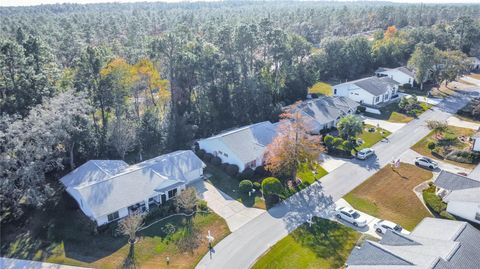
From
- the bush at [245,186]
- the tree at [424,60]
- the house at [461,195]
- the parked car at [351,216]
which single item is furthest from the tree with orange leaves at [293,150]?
the tree at [424,60]

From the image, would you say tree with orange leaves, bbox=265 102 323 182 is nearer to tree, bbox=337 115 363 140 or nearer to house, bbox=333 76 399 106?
tree, bbox=337 115 363 140

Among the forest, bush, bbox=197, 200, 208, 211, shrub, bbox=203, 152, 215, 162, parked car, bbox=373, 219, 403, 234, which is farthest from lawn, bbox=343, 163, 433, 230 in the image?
the forest

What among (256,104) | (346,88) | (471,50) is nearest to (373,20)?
(471,50)

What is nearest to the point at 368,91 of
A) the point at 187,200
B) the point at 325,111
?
the point at 325,111

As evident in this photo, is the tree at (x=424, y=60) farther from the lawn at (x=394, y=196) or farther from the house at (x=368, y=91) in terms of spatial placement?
the lawn at (x=394, y=196)

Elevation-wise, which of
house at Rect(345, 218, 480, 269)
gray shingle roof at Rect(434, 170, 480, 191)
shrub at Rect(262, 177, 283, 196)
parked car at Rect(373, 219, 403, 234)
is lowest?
parked car at Rect(373, 219, 403, 234)

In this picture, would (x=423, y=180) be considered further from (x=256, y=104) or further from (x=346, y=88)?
(x=346, y=88)

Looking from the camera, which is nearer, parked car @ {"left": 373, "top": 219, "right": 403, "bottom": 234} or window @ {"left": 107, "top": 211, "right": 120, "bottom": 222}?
parked car @ {"left": 373, "top": 219, "right": 403, "bottom": 234}
